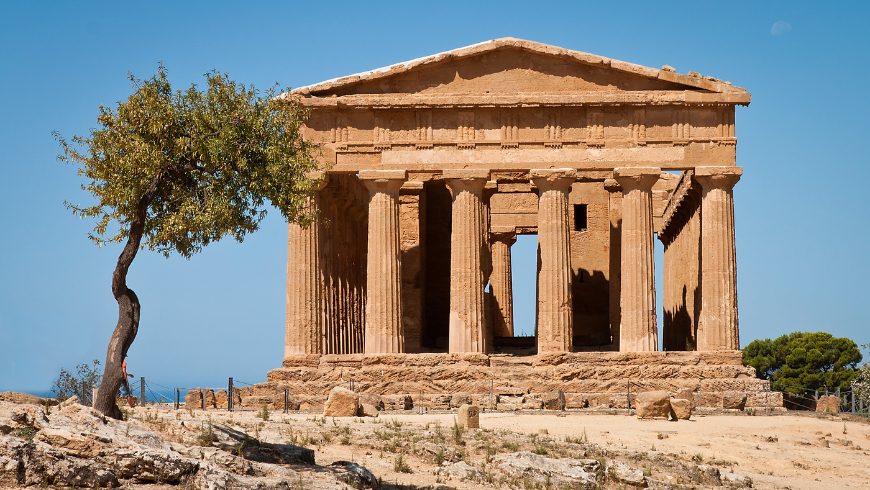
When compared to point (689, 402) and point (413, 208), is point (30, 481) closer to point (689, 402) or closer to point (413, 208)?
point (689, 402)

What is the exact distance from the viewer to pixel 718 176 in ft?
123

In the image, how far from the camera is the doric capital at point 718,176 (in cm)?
3734

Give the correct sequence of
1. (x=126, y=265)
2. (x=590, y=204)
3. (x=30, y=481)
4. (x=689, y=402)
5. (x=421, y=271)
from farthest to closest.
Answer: (x=590, y=204)
(x=421, y=271)
(x=689, y=402)
(x=126, y=265)
(x=30, y=481)

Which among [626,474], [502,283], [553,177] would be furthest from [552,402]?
→ [502,283]

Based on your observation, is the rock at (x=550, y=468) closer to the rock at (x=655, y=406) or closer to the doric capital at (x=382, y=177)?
the rock at (x=655, y=406)

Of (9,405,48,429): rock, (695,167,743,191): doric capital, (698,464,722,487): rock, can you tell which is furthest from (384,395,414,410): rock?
(9,405,48,429): rock

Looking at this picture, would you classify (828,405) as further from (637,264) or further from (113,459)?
(113,459)

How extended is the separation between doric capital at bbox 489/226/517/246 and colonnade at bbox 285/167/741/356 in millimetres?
9792

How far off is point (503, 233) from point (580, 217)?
138 inches

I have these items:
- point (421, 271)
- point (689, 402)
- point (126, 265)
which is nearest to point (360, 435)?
point (126, 265)

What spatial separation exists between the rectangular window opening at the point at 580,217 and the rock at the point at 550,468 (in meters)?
26.2

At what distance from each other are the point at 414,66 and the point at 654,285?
10799 mm

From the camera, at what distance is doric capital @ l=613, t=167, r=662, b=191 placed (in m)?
37.6

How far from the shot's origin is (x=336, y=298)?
132 feet
